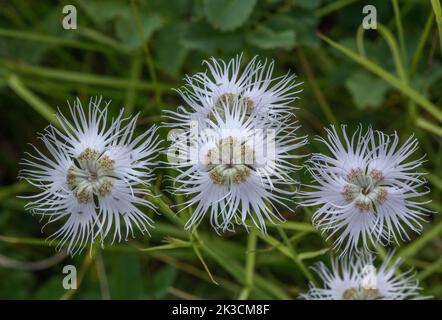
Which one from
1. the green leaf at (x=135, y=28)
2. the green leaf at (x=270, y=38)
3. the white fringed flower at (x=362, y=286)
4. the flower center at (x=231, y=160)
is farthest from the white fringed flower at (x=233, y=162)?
the green leaf at (x=135, y=28)

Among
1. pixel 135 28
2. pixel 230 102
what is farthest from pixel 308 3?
pixel 230 102

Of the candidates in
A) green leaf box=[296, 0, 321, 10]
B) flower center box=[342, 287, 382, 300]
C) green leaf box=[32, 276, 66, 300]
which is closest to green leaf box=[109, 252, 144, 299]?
green leaf box=[32, 276, 66, 300]

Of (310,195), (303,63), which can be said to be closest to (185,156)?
(310,195)

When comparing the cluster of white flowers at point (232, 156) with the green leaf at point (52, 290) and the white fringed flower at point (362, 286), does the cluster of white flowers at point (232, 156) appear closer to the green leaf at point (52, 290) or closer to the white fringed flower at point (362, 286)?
the white fringed flower at point (362, 286)

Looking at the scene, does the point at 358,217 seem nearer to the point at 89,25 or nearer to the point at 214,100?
the point at 214,100

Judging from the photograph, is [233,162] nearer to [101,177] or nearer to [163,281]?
[101,177]

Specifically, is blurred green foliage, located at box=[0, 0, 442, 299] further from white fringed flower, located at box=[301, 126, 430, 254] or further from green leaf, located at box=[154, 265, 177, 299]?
white fringed flower, located at box=[301, 126, 430, 254]
